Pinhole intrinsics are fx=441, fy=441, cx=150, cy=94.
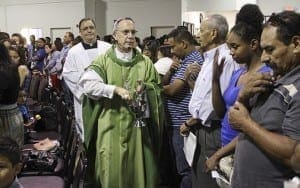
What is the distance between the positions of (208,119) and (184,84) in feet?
2.12

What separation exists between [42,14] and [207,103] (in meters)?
12.1

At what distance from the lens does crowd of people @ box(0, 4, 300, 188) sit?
5.07ft

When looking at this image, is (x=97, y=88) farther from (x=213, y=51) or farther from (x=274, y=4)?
(x=274, y=4)

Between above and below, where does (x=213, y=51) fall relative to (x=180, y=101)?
Answer: above

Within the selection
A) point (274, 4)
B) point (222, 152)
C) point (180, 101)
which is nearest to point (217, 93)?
point (222, 152)

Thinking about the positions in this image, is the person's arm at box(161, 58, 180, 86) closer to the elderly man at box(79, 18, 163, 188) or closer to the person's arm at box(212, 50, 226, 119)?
the elderly man at box(79, 18, 163, 188)

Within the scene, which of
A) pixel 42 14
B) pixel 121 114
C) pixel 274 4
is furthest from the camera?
pixel 42 14

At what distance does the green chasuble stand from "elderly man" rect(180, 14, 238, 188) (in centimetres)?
47

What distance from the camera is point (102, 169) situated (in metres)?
3.19

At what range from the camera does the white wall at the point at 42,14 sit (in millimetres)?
13398

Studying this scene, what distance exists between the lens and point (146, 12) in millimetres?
13438

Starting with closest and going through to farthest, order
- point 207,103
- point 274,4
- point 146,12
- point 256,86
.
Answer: point 256,86 < point 207,103 < point 274,4 < point 146,12

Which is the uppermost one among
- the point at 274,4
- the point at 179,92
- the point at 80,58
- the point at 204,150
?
the point at 274,4

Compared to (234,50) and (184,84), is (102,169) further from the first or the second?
(234,50)
